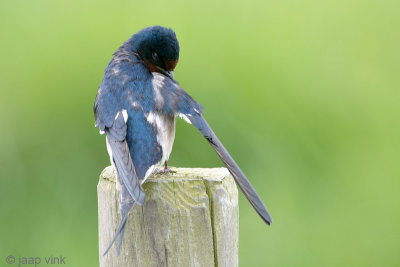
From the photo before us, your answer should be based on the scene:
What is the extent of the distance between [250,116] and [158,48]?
55.4 inches

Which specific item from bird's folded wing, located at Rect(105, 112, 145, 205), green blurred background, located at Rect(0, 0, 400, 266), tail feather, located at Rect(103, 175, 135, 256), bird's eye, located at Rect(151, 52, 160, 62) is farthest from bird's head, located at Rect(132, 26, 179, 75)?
tail feather, located at Rect(103, 175, 135, 256)

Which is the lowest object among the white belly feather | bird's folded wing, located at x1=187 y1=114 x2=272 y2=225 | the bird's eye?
bird's folded wing, located at x1=187 y1=114 x2=272 y2=225

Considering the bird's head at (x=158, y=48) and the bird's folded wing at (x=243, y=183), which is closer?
the bird's folded wing at (x=243, y=183)

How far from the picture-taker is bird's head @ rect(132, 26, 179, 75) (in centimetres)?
319

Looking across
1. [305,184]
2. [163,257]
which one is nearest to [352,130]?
[305,184]

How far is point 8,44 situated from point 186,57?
4.12 ft

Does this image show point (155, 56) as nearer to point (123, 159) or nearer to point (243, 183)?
point (123, 159)

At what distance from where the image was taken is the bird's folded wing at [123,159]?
7.09 feet

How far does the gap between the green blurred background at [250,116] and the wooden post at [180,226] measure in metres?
1.88

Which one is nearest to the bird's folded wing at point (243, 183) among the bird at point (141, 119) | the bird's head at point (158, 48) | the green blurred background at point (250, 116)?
the bird at point (141, 119)

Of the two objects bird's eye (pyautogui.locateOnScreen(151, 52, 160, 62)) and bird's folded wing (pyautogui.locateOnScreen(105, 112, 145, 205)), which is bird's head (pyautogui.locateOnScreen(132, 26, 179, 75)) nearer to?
bird's eye (pyautogui.locateOnScreen(151, 52, 160, 62))

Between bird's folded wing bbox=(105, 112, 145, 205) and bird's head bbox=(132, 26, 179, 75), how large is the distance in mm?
579

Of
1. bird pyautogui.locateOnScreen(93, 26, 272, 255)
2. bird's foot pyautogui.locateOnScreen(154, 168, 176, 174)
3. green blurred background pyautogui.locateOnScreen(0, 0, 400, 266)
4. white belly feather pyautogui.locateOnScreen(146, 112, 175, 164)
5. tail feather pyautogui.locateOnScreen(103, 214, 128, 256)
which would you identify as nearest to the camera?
tail feather pyautogui.locateOnScreen(103, 214, 128, 256)

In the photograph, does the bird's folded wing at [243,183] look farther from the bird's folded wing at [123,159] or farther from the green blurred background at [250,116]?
the green blurred background at [250,116]
